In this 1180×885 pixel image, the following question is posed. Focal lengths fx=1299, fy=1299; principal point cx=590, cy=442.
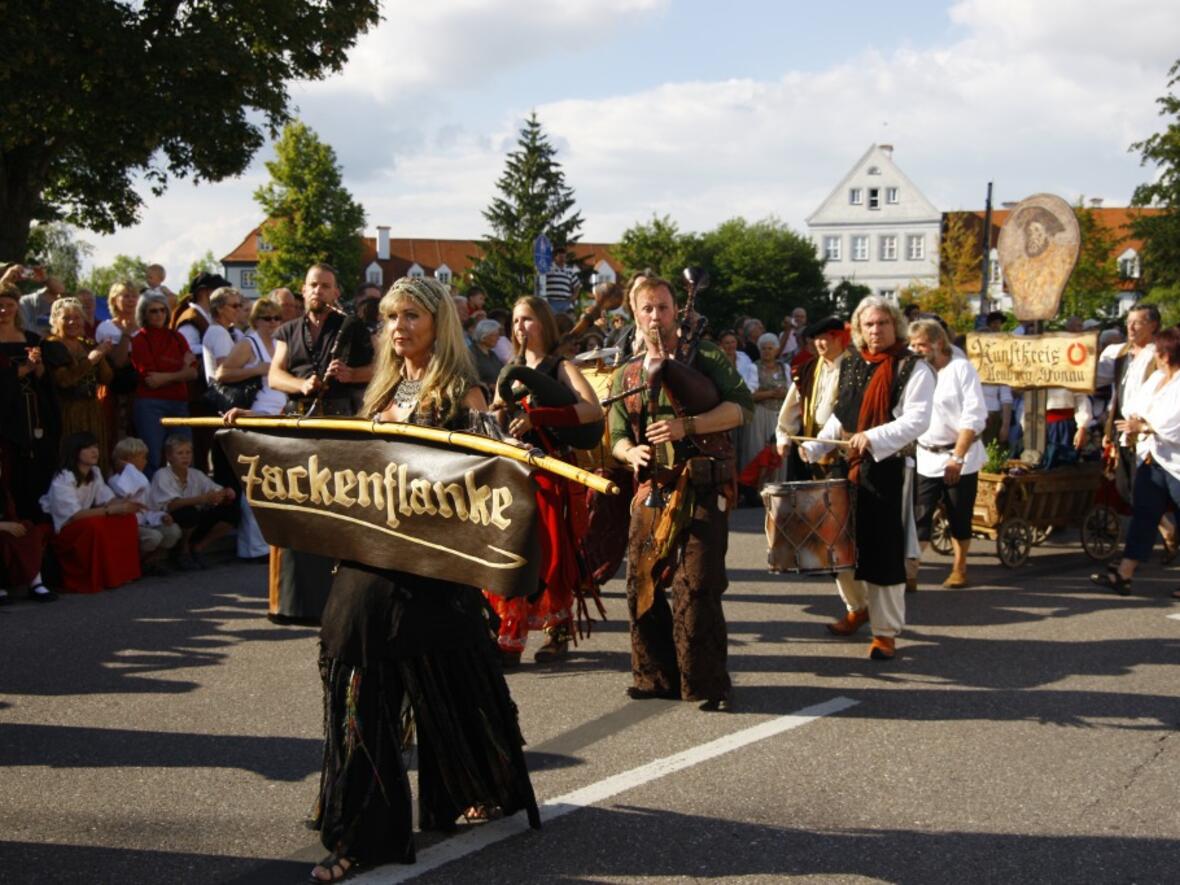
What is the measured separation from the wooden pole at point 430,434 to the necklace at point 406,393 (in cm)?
26

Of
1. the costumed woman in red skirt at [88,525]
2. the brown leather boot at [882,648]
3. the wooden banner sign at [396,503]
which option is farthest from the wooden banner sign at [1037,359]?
the wooden banner sign at [396,503]

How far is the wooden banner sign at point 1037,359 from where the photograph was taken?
36.4 ft

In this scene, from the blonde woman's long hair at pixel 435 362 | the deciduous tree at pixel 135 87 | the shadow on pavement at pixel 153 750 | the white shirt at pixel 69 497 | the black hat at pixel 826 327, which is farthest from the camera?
the deciduous tree at pixel 135 87

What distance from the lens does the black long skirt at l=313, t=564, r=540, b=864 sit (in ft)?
13.5

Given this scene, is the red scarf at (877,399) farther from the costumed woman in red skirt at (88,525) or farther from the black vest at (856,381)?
the costumed woman in red skirt at (88,525)

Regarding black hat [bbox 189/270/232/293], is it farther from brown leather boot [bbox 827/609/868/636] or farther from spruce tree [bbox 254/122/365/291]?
spruce tree [bbox 254/122/365/291]

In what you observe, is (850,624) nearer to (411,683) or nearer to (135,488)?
(411,683)

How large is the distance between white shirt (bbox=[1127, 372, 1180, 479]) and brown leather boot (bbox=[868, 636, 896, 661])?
10.4ft

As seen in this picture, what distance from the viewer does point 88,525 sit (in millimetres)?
8992

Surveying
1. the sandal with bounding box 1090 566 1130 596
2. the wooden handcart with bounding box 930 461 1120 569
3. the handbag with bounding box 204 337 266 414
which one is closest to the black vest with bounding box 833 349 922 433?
the sandal with bounding box 1090 566 1130 596

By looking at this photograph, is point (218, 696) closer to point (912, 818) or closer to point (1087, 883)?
point (912, 818)

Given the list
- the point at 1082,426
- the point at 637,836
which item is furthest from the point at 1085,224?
the point at 637,836

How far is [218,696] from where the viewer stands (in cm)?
636

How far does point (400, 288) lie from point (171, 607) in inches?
192
